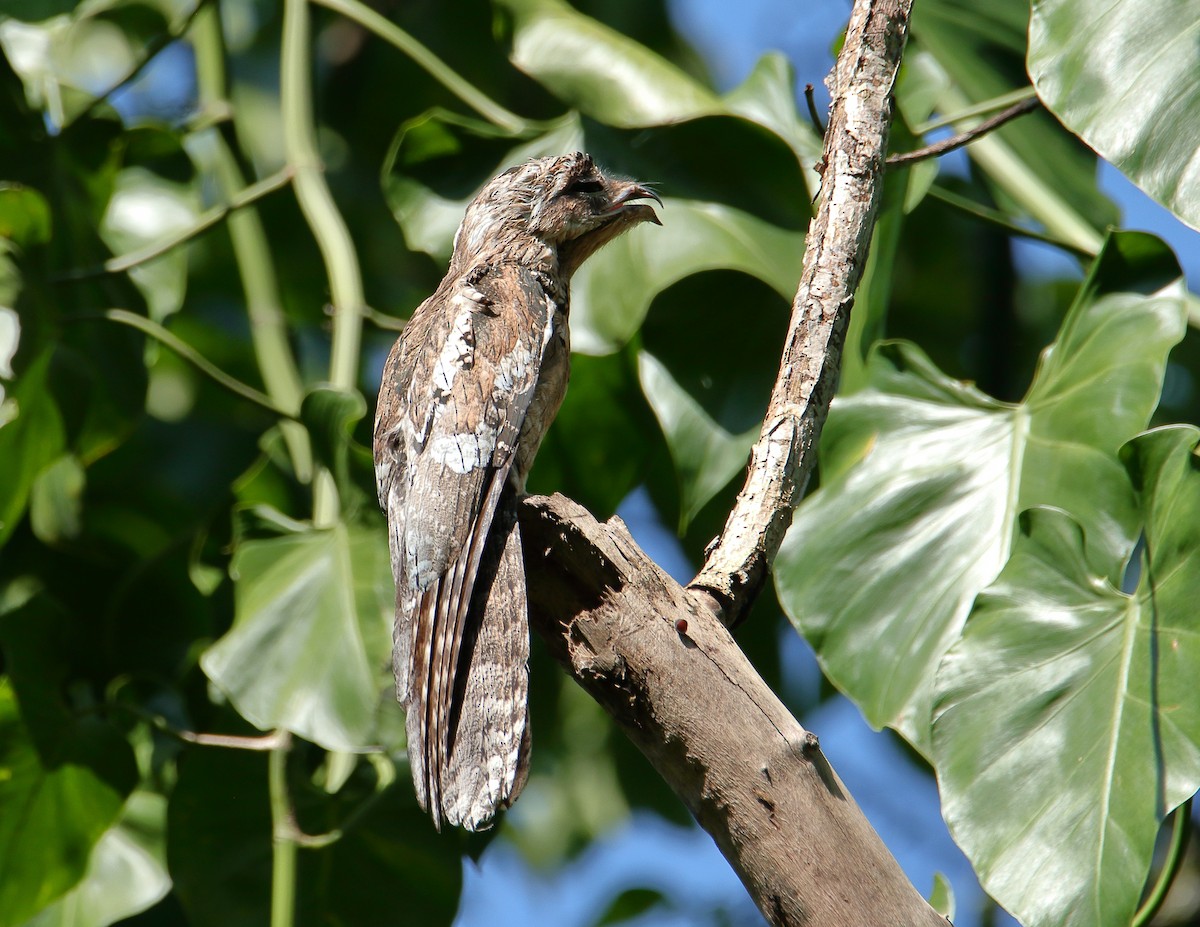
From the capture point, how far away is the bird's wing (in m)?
2.02

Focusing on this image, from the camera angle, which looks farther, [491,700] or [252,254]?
[252,254]

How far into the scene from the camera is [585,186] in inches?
121

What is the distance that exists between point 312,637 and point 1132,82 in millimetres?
2220

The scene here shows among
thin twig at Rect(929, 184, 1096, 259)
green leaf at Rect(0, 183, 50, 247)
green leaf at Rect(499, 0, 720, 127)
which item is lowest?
green leaf at Rect(0, 183, 50, 247)

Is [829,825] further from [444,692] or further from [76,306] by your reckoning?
[76,306]

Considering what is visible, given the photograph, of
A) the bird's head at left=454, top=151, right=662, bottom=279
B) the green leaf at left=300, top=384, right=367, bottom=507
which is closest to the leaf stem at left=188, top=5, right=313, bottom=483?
the green leaf at left=300, top=384, right=367, bottom=507

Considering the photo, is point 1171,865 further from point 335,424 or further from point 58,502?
point 58,502

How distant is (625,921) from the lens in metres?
4.03

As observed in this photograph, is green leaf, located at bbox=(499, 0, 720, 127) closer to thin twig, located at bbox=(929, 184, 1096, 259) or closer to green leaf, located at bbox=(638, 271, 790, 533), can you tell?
green leaf, located at bbox=(638, 271, 790, 533)

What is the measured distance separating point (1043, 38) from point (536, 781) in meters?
3.40

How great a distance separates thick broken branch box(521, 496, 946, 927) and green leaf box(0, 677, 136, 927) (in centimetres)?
223

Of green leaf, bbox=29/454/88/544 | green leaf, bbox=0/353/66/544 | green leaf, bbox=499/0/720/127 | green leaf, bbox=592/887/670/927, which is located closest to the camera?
green leaf, bbox=499/0/720/127

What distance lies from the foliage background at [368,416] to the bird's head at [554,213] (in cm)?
21

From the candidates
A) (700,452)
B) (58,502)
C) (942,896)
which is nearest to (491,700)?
(942,896)
